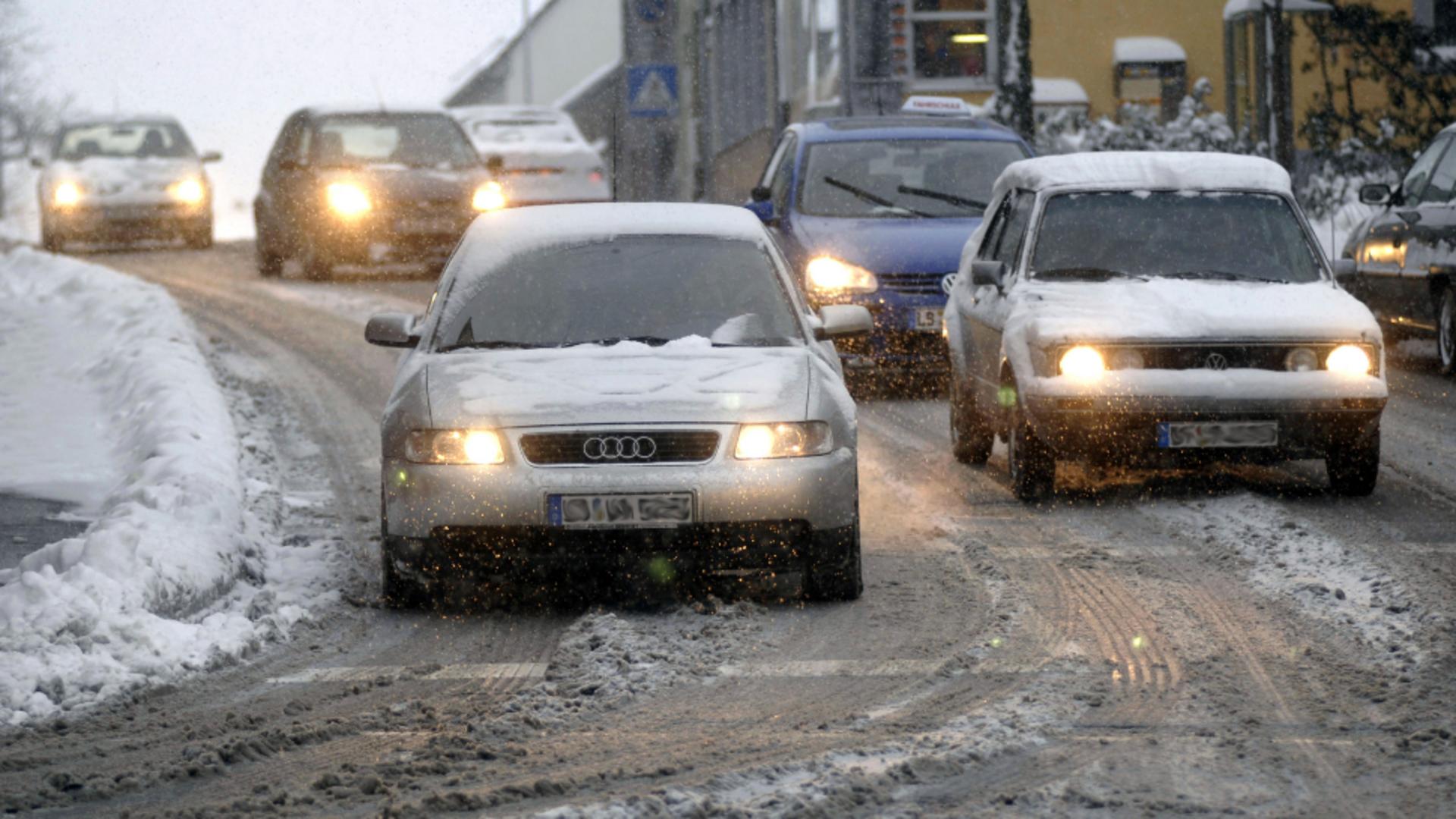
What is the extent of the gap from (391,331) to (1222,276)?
4.18m

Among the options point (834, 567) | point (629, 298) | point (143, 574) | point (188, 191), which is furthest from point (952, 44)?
point (143, 574)

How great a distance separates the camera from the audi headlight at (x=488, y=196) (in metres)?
23.6

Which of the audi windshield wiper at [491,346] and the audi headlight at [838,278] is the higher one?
the audi windshield wiper at [491,346]

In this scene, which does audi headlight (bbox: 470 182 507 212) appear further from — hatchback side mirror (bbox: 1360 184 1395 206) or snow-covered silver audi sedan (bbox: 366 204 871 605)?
snow-covered silver audi sedan (bbox: 366 204 871 605)

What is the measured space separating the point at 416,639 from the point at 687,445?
3.54 feet

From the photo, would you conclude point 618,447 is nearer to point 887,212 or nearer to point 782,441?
point 782,441

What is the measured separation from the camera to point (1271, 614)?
305 inches

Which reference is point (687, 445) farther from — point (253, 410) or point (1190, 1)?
point (1190, 1)

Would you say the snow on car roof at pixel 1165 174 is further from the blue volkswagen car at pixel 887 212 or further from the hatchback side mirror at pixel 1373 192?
the hatchback side mirror at pixel 1373 192

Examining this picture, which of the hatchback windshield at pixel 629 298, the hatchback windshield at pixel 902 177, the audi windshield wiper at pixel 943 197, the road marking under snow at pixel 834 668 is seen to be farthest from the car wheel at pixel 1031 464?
the audi windshield wiper at pixel 943 197

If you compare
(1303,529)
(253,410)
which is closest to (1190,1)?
(253,410)

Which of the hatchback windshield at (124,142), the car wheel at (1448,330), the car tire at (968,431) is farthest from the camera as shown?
the hatchback windshield at (124,142)

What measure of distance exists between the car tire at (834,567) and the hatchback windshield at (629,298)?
931 millimetres

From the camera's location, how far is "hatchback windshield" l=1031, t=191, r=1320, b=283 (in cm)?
1133
